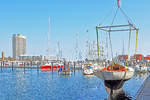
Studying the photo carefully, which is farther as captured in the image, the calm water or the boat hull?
the calm water

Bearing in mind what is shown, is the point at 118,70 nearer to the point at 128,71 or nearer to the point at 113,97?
the point at 128,71

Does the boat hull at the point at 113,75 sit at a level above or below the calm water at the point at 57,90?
above

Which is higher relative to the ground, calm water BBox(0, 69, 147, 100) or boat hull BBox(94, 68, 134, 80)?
boat hull BBox(94, 68, 134, 80)

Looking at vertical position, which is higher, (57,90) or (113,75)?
(113,75)

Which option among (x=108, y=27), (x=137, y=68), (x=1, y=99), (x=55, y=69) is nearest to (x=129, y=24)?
(x=108, y=27)

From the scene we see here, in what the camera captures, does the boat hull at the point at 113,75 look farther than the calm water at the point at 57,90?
No

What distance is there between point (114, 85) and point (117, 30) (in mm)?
7794

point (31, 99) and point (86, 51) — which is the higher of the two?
point (86, 51)

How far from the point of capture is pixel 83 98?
3375 centimetres

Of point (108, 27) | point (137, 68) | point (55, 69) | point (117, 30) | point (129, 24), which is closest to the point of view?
point (129, 24)

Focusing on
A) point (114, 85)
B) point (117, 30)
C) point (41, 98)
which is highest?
point (117, 30)

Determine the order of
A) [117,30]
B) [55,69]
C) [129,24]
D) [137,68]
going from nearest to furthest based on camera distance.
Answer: [129,24]
[117,30]
[137,68]
[55,69]

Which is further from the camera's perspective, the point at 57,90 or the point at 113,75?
the point at 57,90

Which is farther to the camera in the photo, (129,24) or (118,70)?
(118,70)
